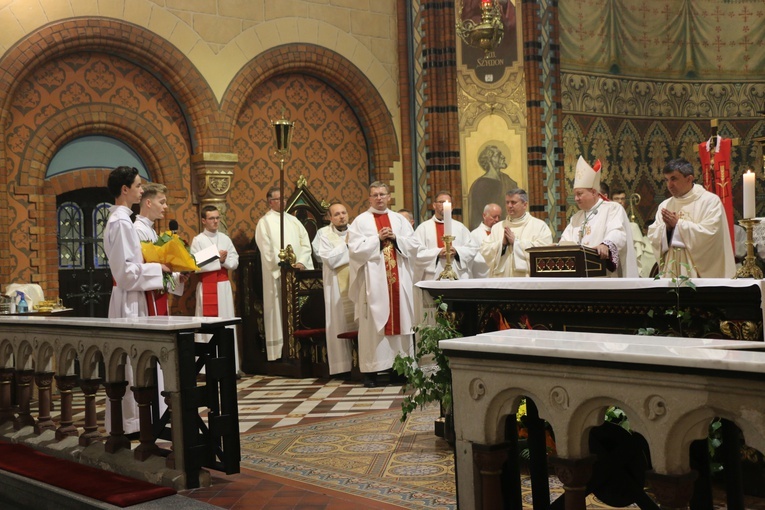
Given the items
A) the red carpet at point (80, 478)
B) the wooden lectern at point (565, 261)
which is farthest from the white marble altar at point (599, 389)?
the wooden lectern at point (565, 261)

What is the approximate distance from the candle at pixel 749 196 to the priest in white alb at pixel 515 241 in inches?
130

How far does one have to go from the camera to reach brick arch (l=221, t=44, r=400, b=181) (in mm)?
11125

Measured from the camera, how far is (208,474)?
4.79 m

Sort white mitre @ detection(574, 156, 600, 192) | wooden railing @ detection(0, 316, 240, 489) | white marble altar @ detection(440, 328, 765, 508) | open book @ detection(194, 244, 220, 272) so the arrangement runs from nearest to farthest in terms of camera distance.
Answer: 1. white marble altar @ detection(440, 328, 765, 508)
2. wooden railing @ detection(0, 316, 240, 489)
3. white mitre @ detection(574, 156, 600, 192)
4. open book @ detection(194, 244, 220, 272)

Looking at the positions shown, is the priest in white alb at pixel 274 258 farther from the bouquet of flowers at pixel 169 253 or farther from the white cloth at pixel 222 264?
the bouquet of flowers at pixel 169 253

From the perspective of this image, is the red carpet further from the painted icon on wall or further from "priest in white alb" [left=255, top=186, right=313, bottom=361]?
the painted icon on wall

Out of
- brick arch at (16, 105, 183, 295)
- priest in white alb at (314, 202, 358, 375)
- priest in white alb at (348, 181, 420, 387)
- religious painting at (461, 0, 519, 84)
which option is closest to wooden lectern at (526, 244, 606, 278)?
priest in white alb at (348, 181, 420, 387)

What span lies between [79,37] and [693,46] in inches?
367

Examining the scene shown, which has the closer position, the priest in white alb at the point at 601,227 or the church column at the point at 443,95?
the priest in white alb at the point at 601,227

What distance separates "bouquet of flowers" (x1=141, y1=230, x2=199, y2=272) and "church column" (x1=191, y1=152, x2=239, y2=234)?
4793 mm

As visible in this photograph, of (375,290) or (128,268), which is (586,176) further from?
(128,268)

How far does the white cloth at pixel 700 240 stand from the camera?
5.87 meters

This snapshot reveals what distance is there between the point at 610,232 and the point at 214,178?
5715mm

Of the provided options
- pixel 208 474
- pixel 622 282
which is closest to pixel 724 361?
pixel 622 282
